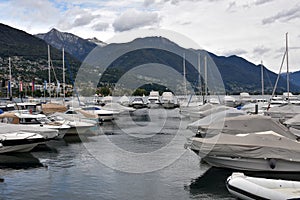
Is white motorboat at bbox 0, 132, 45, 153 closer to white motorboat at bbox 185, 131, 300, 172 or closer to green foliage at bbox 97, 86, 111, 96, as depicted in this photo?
white motorboat at bbox 185, 131, 300, 172

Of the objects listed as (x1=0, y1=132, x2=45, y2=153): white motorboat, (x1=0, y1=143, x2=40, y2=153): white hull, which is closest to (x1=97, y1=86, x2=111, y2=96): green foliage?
(x1=0, y1=143, x2=40, y2=153): white hull

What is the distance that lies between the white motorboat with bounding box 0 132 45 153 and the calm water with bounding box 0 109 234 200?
1.79 ft

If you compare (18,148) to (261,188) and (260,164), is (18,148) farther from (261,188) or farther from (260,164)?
(261,188)

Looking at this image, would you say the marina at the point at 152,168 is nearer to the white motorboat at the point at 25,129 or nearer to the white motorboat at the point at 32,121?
the white motorboat at the point at 25,129

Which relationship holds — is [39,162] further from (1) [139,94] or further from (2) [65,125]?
(1) [139,94]

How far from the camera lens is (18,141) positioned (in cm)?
2550

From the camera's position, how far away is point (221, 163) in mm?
20297

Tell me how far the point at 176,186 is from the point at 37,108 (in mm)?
45423

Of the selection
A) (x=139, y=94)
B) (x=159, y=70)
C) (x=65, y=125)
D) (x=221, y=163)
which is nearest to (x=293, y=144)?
(x=221, y=163)

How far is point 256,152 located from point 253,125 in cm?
543

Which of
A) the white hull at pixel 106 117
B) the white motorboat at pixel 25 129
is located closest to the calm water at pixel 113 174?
the white motorboat at pixel 25 129

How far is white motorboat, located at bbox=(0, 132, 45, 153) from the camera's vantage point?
25.2m

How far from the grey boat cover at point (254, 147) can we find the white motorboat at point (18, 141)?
11976 millimetres

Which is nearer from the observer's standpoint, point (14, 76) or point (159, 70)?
point (159, 70)
